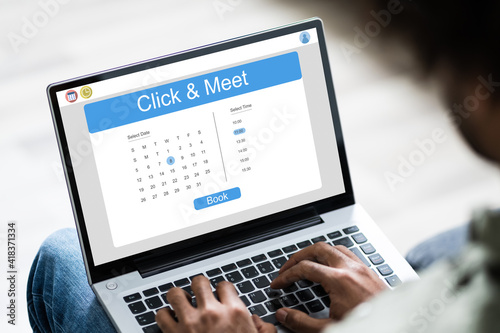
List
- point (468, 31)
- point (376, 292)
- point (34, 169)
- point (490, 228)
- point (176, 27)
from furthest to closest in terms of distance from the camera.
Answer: point (176, 27), point (34, 169), point (376, 292), point (468, 31), point (490, 228)

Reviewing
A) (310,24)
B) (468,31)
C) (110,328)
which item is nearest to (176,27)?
(310,24)

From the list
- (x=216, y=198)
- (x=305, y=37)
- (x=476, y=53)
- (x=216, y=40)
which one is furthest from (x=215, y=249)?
(x=216, y=40)

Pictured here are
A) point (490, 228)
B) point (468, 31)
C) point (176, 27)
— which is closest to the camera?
point (490, 228)

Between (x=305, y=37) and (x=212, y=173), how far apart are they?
235mm

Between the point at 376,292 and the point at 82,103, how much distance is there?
45 cm

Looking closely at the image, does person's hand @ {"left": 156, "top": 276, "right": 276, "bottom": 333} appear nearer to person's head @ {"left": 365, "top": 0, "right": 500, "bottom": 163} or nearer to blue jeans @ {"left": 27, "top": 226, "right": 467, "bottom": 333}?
blue jeans @ {"left": 27, "top": 226, "right": 467, "bottom": 333}

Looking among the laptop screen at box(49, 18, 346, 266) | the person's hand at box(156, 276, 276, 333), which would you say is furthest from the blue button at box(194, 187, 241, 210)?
the person's hand at box(156, 276, 276, 333)

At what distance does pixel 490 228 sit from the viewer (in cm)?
35

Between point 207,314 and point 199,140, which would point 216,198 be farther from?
point 207,314

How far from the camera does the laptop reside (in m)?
0.88

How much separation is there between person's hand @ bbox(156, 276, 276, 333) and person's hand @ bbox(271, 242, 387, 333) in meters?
0.04

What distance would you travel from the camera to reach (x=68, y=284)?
977 mm

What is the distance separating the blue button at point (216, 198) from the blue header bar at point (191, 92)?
130mm

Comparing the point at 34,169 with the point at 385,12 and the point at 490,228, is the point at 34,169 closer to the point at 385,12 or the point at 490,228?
the point at 385,12
